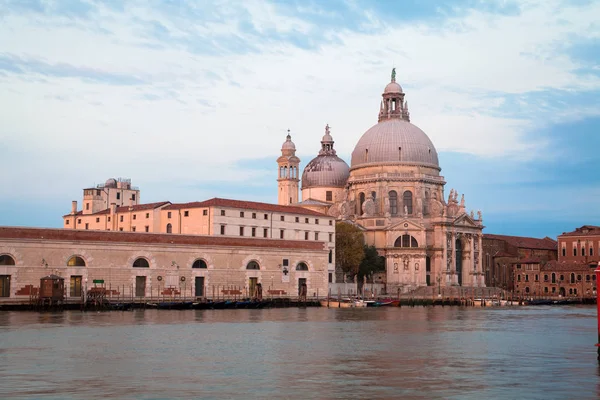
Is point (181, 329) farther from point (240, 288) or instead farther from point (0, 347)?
point (240, 288)

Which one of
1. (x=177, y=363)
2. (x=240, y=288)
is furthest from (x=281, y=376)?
(x=240, y=288)

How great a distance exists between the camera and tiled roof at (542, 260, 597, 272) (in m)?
103

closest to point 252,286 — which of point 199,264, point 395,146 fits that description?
point 199,264

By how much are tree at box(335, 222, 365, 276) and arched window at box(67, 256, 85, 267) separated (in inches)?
1332

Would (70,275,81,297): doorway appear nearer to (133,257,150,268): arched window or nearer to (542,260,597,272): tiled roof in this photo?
(133,257,150,268): arched window

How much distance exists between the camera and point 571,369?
83.8ft

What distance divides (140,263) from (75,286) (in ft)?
17.0

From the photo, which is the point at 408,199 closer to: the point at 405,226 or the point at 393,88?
the point at 405,226

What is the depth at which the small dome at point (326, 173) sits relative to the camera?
357ft

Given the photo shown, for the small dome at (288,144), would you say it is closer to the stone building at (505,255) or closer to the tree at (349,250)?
the tree at (349,250)

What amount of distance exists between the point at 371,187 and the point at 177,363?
246ft

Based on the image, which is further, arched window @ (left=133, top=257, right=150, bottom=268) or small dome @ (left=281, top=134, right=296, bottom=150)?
small dome @ (left=281, top=134, right=296, bottom=150)

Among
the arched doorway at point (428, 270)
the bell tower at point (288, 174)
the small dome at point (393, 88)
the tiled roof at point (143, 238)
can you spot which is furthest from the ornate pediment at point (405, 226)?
the tiled roof at point (143, 238)

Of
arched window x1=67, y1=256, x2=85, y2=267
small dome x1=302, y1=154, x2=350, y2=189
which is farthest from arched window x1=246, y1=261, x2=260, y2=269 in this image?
small dome x1=302, y1=154, x2=350, y2=189
